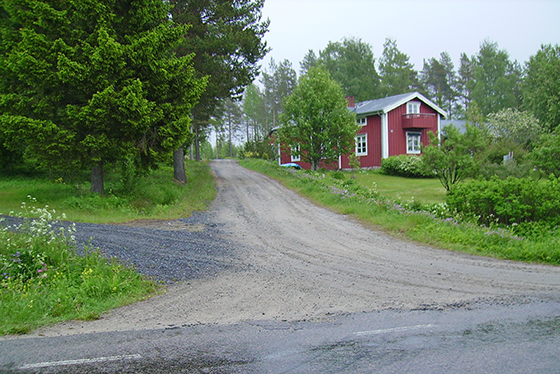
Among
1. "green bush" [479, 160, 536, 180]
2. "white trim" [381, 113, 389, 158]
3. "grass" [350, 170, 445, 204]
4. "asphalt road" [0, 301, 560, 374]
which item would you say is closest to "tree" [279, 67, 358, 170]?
"grass" [350, 170, 445, 204]

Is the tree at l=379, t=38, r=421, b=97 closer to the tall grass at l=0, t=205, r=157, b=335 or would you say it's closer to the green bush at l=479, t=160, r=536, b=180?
the green bush at l=479, t=160, r=536, b=180

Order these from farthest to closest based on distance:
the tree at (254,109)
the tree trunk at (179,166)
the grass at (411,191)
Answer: the tree at (254,109) → the tree trunk at (179,166) → the grass at (411,191)

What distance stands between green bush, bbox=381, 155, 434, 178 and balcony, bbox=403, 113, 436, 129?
179 inches

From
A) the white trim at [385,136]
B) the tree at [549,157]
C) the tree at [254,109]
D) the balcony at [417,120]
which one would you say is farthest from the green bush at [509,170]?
the tree at [254,109]

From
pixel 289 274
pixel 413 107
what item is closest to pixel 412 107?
pixel 413 107

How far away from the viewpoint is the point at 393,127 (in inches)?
1355

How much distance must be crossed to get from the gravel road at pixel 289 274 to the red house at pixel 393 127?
76.9 feet

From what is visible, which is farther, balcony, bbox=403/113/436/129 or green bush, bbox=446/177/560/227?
balcony, bbox=403/113/436/129

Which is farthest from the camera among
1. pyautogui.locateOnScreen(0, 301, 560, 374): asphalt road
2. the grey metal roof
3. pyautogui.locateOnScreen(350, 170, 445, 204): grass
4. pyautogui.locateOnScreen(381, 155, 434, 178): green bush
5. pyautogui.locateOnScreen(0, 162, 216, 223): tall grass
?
the grey metal roof

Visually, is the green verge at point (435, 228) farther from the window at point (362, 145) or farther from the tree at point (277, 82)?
the tree at point (277, 82)

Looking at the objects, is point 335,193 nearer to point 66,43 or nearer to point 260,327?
point 66,43

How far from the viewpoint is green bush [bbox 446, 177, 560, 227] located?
11.0 metres

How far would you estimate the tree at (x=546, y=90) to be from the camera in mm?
41562

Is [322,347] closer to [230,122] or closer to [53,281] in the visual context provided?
[53,281]
